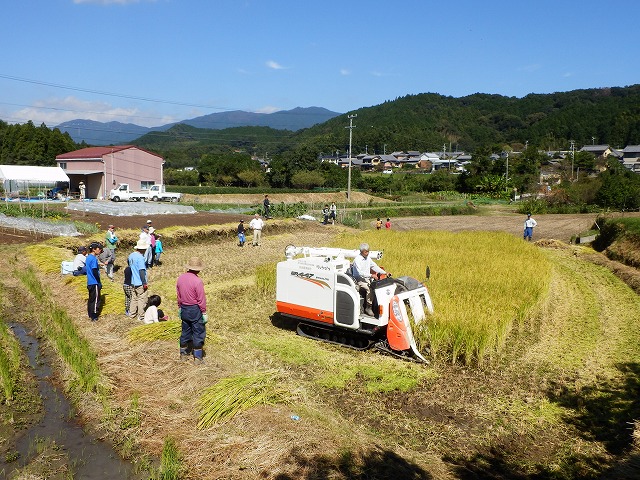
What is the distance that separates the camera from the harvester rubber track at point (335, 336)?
27.7ft

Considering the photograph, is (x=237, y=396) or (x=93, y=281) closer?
(x=237, y=396)

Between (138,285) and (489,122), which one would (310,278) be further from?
(489,122)

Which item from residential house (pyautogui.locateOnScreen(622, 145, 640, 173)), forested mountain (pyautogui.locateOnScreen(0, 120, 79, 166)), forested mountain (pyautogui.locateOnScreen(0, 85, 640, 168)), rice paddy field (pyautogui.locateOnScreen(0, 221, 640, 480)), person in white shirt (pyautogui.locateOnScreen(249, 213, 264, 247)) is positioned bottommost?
rice paddy field (pyautogui.locateOnScreen(0, 221, 640, 480))

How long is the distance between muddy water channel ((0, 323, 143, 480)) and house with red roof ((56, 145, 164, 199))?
36.9 metres

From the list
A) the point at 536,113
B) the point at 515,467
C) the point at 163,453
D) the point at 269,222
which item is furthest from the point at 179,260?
the point at 536,113

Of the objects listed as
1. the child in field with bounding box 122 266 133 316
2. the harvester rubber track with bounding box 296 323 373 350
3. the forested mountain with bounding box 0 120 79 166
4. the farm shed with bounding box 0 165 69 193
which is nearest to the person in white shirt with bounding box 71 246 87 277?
the child in field with bounding box 122 266 133 316

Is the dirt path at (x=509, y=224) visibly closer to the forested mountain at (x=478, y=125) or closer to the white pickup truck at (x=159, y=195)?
the white pickup truck at (x=159, y=195)

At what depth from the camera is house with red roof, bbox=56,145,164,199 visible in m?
40.5

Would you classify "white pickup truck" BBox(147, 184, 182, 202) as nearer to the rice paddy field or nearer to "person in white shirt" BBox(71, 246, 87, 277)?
the rice paddy field

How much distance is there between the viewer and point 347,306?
321 inches

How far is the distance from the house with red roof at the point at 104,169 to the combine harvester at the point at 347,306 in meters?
35.4

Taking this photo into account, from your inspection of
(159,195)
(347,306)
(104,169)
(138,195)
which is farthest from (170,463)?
(104,169)

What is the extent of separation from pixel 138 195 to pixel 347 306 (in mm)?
33297

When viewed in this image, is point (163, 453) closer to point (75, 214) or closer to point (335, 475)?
point (335, 475)
